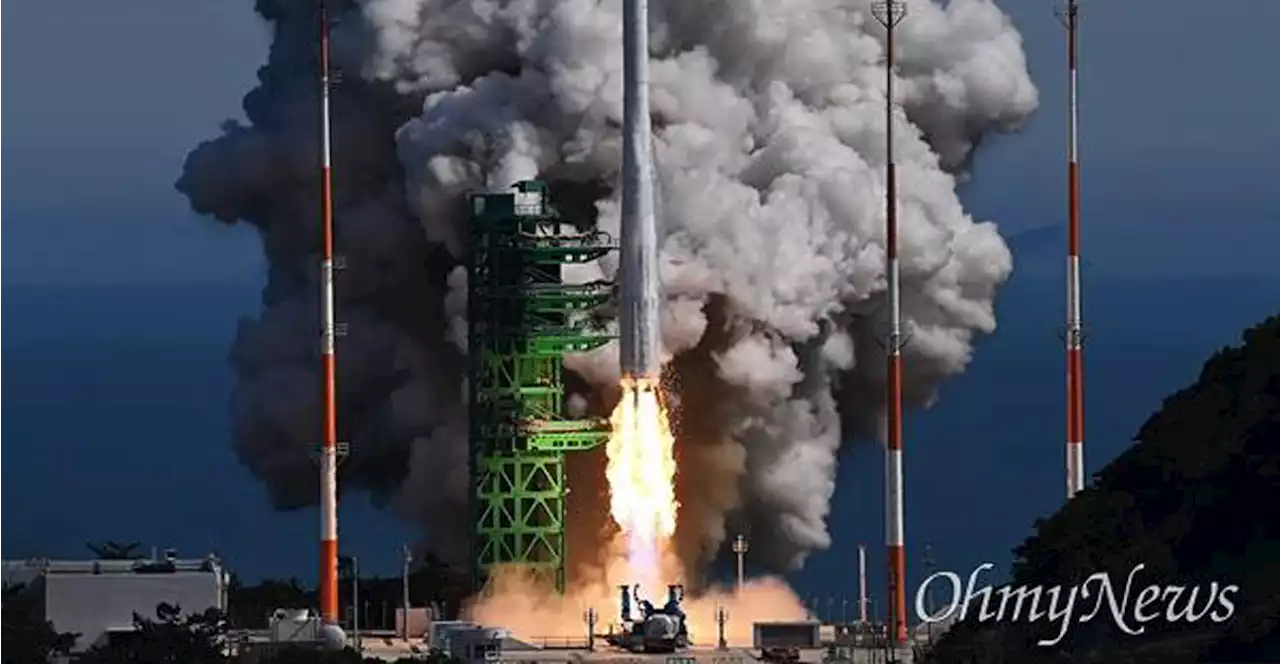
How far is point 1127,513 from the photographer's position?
54.2 metres

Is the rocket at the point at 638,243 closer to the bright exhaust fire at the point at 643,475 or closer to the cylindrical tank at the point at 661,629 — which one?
the bright exhaust fire at the point at 643,475

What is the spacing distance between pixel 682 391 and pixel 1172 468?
14688 mm

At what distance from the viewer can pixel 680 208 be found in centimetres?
6744

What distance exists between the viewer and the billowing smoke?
67.4 metres

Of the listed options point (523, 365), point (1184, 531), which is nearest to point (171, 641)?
point (523, 365)

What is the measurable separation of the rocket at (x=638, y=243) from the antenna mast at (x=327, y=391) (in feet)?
10.3

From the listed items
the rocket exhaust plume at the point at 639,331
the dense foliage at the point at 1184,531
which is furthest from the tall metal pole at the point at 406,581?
→ the dense foliage at the point at 1184,531

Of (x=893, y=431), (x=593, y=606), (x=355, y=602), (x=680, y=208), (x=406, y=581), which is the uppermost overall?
(x=680, y=208)

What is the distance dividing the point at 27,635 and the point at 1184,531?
1500 centimetres

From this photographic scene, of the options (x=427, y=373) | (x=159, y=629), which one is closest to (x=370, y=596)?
(x=427, y=373)

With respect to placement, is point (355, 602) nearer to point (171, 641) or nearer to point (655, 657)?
point (171, 641)

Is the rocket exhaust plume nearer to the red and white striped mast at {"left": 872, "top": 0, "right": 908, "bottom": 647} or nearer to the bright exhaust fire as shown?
the bright exhaust fire

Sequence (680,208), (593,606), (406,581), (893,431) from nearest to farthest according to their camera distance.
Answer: (893,431) < (593,606) < (406,581) < (680,208)

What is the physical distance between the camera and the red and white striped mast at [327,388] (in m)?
63.3
